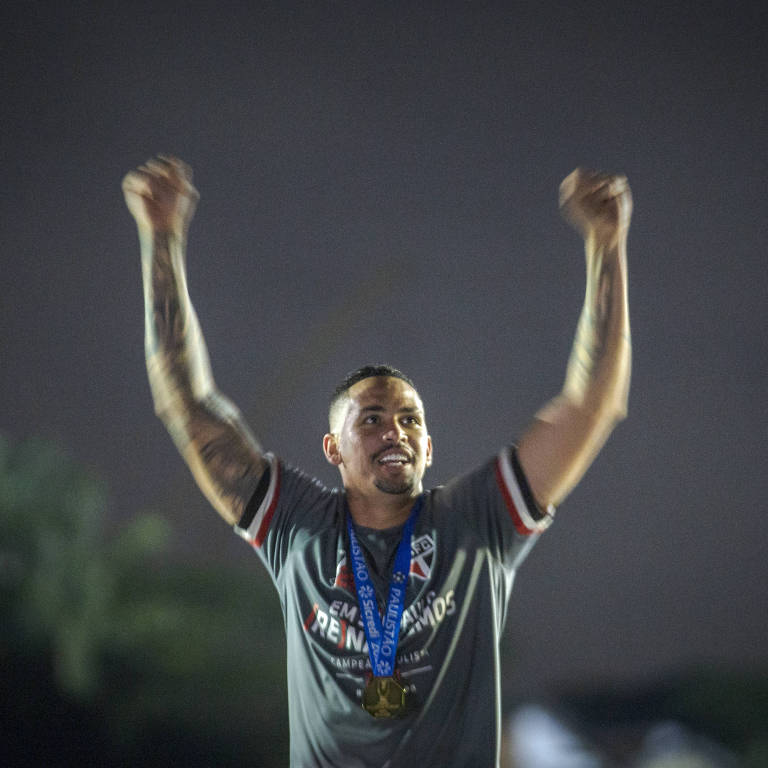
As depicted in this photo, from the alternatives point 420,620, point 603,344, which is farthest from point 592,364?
point 420,620

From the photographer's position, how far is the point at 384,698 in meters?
1.39

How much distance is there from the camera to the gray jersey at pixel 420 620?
1.39 m

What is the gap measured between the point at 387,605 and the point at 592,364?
0.52 meters

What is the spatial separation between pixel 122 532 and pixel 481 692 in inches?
277

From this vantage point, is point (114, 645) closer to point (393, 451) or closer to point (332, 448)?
point (332, 448)

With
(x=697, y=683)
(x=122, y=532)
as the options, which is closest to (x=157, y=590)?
(x=122, y=532)

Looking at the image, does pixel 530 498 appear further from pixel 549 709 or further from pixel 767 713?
pixel 767 713

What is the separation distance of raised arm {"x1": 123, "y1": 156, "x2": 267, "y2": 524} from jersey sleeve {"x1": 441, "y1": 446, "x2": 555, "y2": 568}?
389mm

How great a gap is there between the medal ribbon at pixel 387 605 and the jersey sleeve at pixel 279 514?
75 mm

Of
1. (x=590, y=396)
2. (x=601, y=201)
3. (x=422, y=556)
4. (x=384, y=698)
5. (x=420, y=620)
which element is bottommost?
(x=384, y=698)

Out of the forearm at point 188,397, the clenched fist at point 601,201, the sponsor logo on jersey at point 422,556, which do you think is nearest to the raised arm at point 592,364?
the clenched fist at point 601,201

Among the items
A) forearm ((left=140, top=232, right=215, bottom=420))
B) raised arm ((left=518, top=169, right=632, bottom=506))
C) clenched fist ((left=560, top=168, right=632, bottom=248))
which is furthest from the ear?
clenched fist ((left=560, top=168, right=632, bottom=248))

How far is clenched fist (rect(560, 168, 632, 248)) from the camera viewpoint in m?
1.47

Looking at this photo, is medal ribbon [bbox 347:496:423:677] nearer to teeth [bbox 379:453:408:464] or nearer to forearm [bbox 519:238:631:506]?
teeth [bbox 379:453:408:464]
